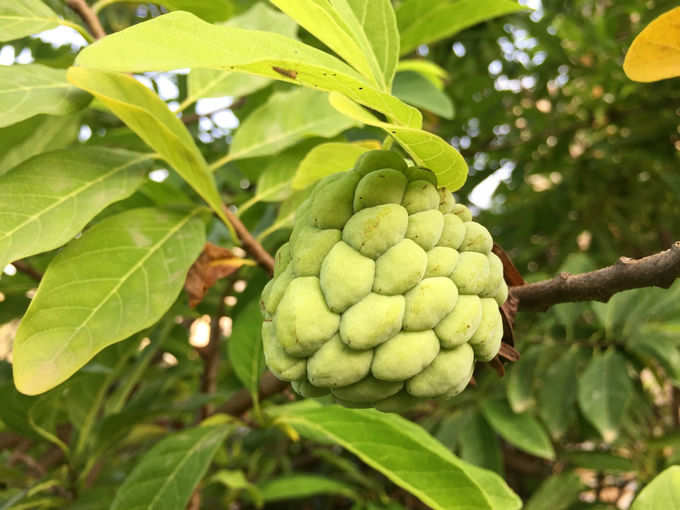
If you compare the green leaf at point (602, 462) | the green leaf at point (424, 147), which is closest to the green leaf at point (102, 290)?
the green leaf at point (424, 147)

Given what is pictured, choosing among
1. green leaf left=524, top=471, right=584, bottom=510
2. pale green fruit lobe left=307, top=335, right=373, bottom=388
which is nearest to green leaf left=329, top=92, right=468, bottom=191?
pale green fruit lobe left=307, top=335, right=373, bottom=388

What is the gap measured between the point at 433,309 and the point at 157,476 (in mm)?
686

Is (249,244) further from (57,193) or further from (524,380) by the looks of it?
(524,380)

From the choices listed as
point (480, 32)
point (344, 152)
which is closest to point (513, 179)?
point (480, 32)

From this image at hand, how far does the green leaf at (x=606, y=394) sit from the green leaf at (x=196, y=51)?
111cm

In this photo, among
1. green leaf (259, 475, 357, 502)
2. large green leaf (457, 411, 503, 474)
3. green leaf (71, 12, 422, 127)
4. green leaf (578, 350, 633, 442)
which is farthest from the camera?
green leaf (259, 475, 357, 502)

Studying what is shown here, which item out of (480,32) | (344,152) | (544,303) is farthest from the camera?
(480,32)

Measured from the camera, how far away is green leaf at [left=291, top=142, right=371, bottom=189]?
2.75ft

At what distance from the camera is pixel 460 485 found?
0.84m

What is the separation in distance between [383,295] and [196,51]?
0.31m

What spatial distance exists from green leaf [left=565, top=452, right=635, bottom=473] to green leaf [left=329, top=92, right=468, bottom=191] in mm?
1355

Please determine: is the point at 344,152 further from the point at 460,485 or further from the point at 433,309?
the point at 460,485

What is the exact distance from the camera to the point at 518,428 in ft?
4.97

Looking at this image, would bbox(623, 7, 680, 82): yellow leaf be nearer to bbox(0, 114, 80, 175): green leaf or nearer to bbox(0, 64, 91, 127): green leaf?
bbox(0, 64, 91, 127): green leaf
